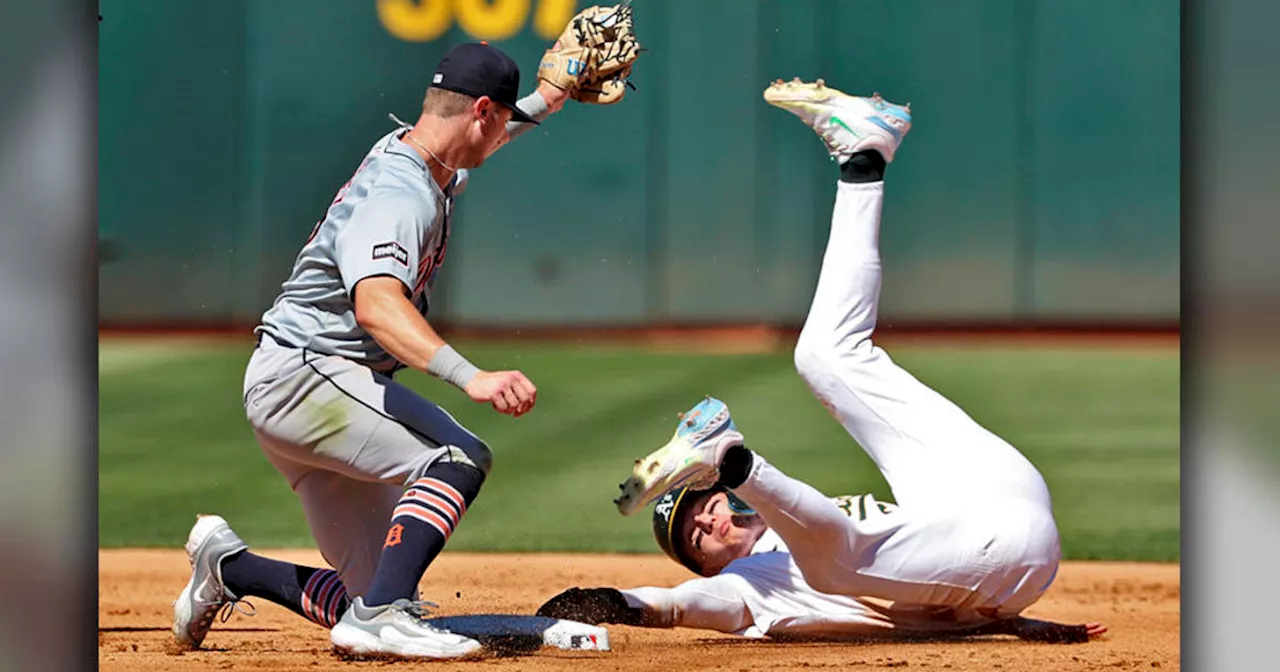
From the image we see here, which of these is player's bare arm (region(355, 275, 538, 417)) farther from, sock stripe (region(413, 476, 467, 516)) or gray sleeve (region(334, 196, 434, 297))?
sock stripe (region(413, 476, 467, 516))

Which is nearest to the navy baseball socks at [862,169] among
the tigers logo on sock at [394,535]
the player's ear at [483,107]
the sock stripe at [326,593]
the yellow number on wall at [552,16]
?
the player's ear at [483,107]

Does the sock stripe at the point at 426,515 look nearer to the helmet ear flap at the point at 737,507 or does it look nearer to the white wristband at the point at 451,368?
the white wristband at the point at 451,368

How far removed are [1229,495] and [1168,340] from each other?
51 cm

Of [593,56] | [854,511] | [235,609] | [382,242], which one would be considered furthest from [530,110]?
[235,609]

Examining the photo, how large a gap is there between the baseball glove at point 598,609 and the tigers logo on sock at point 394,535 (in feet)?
2.01

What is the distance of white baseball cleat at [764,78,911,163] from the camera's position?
4023 millimetres

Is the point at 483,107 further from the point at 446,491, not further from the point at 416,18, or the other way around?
the point at 416,18

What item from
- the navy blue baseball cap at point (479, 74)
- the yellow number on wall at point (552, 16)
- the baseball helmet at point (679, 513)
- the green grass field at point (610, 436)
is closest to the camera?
the navy blue baseball cap at point (479, 74)

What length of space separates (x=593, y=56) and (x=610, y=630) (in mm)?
1458

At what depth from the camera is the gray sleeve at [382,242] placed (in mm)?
3494

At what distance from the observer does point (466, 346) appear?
5.06m

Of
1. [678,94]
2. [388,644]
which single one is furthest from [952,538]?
[678,94]

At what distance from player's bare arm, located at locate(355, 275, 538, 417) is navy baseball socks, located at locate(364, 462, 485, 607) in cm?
26

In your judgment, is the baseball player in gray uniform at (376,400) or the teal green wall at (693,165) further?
the teal green wall at (693,165)
